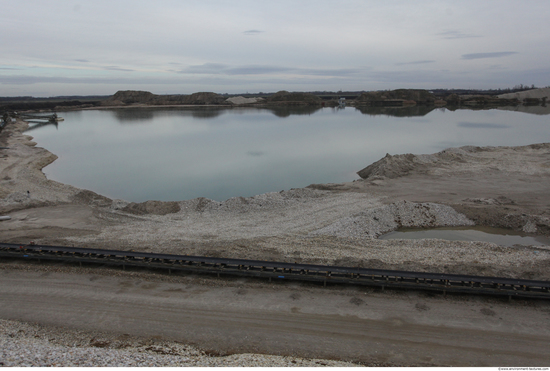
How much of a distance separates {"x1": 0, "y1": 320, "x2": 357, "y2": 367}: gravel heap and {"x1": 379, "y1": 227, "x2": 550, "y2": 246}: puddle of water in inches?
411

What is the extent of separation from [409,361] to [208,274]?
6.86 metres

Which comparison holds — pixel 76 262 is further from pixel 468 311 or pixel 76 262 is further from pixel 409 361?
pixel 468 311

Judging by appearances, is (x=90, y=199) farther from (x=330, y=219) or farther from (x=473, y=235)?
(x=473, y=235)

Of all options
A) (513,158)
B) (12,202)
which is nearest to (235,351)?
(12,202)

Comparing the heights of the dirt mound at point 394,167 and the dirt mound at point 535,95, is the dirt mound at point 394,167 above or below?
below

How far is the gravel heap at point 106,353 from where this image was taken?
733cm

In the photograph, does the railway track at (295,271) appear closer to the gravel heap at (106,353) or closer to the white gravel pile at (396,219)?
the gravel heap at (106,353)

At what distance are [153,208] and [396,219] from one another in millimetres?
13725

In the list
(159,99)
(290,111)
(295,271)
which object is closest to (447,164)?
(295,271)

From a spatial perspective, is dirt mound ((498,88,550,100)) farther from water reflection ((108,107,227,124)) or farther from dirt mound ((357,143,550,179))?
water reflection ((108,107,227,124))

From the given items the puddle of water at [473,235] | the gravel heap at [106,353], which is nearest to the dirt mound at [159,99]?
the puddle of water at [473,235]

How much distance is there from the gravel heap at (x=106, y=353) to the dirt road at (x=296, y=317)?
1.09 ft

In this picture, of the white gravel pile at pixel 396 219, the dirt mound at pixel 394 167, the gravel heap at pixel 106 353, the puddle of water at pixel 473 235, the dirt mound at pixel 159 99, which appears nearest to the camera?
the gravel heap at pixel 106 353

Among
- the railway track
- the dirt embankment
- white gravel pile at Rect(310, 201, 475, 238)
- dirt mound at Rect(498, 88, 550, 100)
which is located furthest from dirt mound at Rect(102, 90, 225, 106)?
the railway track
